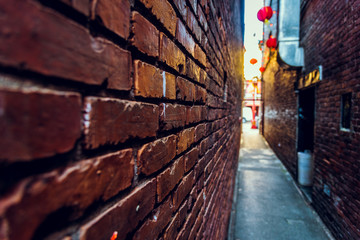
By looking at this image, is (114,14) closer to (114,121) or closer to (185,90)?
(114,121)

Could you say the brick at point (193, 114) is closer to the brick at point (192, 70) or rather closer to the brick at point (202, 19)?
the brick at point (192, 70)

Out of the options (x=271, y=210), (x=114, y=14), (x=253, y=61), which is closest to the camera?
(x=114, y=14)

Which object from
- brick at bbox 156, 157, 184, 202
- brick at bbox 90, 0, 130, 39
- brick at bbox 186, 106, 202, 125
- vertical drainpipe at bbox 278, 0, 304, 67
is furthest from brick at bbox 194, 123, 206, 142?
vertical drainpipe at bbox 278, 0, 304, 67

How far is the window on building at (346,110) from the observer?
3.20 meters

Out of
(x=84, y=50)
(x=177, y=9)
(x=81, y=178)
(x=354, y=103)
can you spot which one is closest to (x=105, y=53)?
(x=84, y=50)

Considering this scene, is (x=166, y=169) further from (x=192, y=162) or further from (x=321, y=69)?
(x=321, y=69)

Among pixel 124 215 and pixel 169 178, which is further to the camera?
pixel 169 178

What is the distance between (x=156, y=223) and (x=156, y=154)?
8.8 inches

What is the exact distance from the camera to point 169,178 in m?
0.73

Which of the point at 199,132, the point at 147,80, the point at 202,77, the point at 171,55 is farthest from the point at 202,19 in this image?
the point at 147,80

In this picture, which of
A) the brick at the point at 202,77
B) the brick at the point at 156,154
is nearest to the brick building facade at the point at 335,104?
the brick at the point at 202,77

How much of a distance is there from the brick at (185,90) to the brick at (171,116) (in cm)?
5

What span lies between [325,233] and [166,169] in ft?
15.1

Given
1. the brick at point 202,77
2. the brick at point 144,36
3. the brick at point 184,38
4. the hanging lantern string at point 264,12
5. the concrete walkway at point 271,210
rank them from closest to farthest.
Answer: the brick at point 144,36 → the brick at point 184,38 → the brick at point 202,77 → the concrete walkway at point 271,210 → the hanging lantern string at point 264,12
